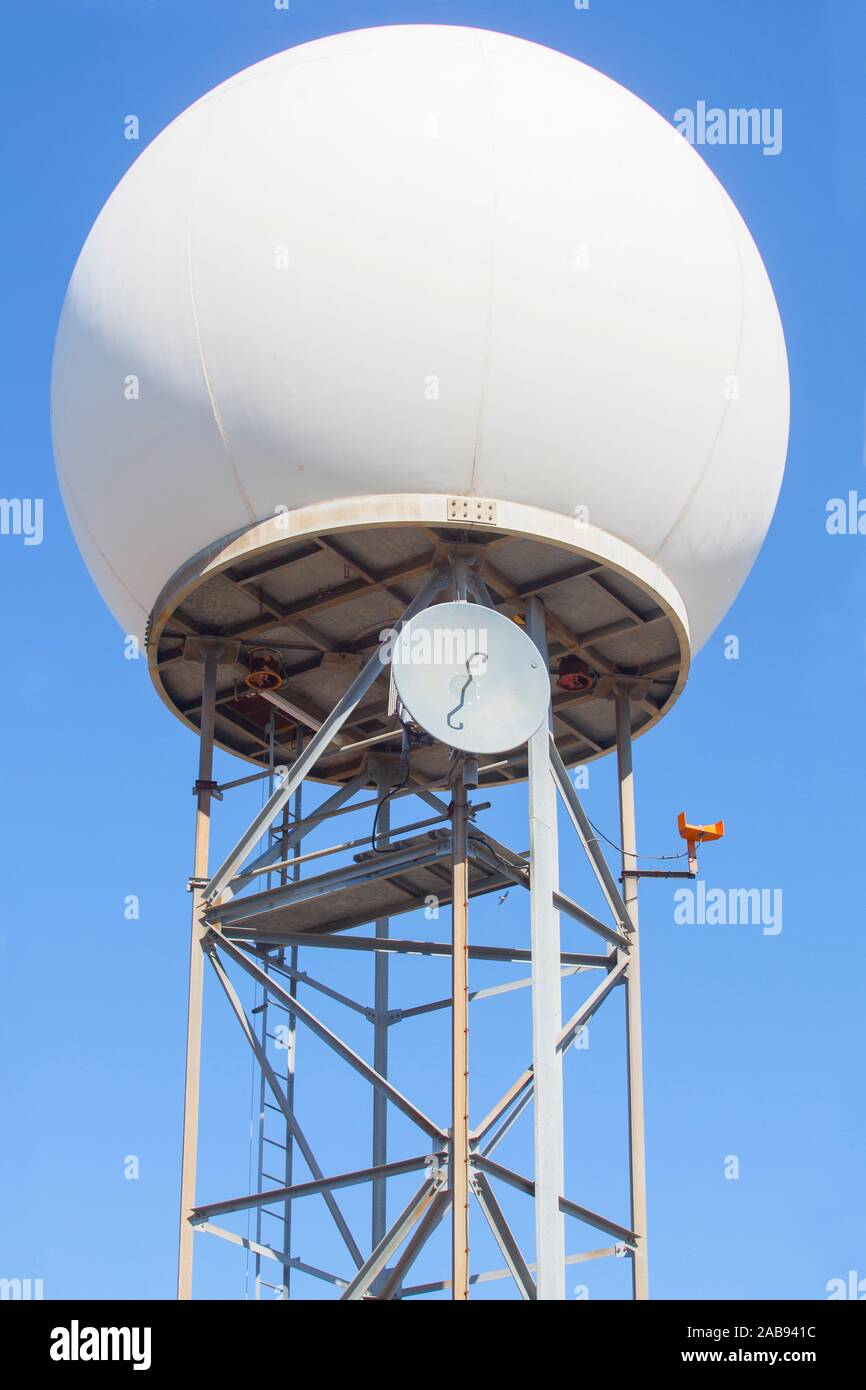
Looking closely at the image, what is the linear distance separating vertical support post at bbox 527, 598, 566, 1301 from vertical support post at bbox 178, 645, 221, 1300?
10.6ft

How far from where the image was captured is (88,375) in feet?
70.6

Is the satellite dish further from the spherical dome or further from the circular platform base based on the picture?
the spherical dome

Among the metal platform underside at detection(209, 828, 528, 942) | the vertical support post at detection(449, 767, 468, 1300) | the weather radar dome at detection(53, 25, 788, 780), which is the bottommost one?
the vertical support post at detection(449, 767, 468, 1300)

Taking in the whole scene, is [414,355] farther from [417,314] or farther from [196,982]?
[196,982]

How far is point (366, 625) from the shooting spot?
73.7ft

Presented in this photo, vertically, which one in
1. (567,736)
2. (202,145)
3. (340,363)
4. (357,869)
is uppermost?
(202,145)

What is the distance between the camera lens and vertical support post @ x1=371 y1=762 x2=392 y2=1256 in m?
23.0

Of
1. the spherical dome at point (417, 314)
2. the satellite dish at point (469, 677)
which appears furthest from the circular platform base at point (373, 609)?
the satellite dish at point (469, 677)

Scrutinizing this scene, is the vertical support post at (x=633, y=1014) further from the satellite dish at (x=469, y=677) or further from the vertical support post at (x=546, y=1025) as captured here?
the satellite dish at (x=469, y=677)

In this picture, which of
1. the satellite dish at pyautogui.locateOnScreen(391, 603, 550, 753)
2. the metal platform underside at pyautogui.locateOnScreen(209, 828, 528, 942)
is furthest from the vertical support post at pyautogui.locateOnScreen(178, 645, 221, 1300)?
the satellite dish at pyautogui.locateOnScreen(391, 603, 550, 753)
